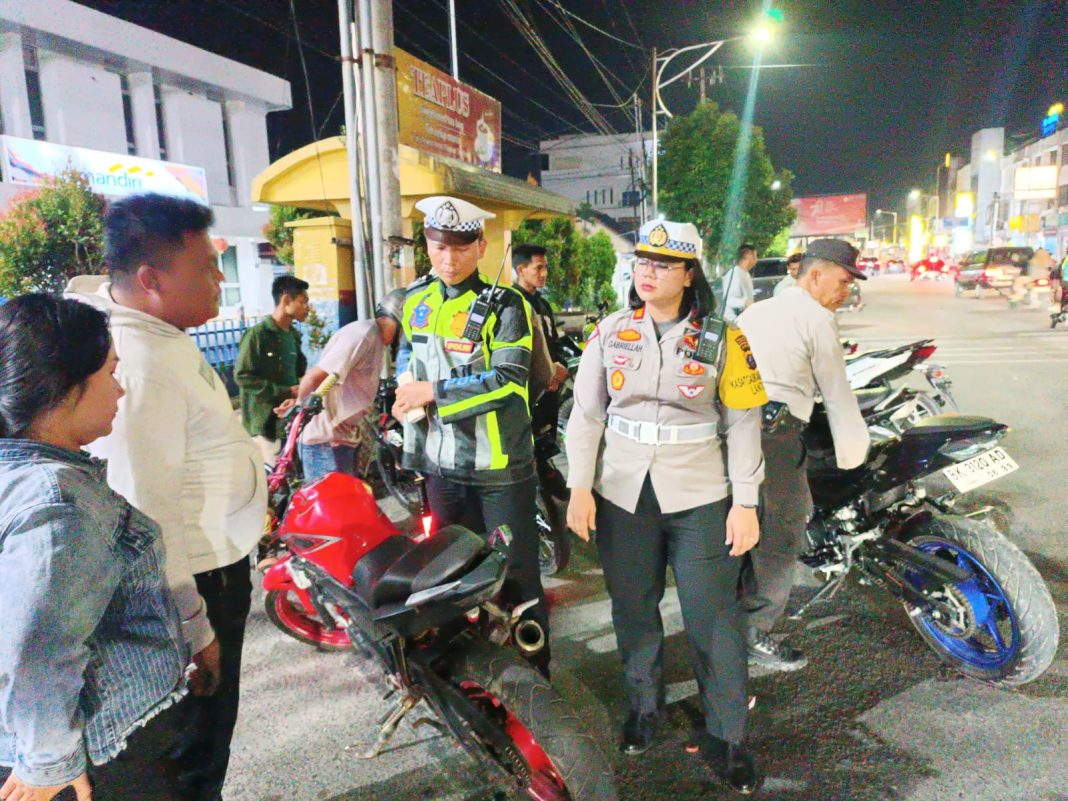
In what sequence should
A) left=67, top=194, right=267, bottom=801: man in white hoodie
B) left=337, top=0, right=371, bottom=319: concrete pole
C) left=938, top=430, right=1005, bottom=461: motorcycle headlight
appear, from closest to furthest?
left=67, top=194, right=267, bottom=801: man in white hoodie < left=938, top=430, right=1005, bottom=461: motorcycle headlight < left=337, top=0, right=371, bottom=319: concrete pole

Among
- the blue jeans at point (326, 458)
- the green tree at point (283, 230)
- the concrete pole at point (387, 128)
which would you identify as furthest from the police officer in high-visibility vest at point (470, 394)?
the green tree at point (283, 230)

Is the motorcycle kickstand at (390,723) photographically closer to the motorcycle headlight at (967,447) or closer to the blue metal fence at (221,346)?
the motorcycle headlight at (967,447)

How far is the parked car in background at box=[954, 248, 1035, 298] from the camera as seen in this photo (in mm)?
22469

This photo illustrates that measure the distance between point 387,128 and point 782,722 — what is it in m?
4.86

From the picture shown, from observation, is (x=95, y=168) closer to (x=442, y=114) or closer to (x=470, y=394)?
(x=442, y=114)

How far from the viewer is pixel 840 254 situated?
301cm

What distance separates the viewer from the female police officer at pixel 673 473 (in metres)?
2.37

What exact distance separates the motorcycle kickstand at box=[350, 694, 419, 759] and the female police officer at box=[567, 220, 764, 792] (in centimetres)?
80

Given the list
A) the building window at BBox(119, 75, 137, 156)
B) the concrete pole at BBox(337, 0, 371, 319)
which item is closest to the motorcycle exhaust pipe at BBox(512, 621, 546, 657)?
the concrete pole at BBox(337, 0, 371, 319)

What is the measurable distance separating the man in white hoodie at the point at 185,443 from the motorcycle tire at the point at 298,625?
1322 millimetres

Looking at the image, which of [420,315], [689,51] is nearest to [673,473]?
[420,315]

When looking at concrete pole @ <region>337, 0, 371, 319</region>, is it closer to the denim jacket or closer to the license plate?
the license plate

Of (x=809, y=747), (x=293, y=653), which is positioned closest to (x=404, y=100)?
(x=293, y=653)

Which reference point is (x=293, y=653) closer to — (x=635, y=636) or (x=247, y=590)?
(x=247, y=590)
